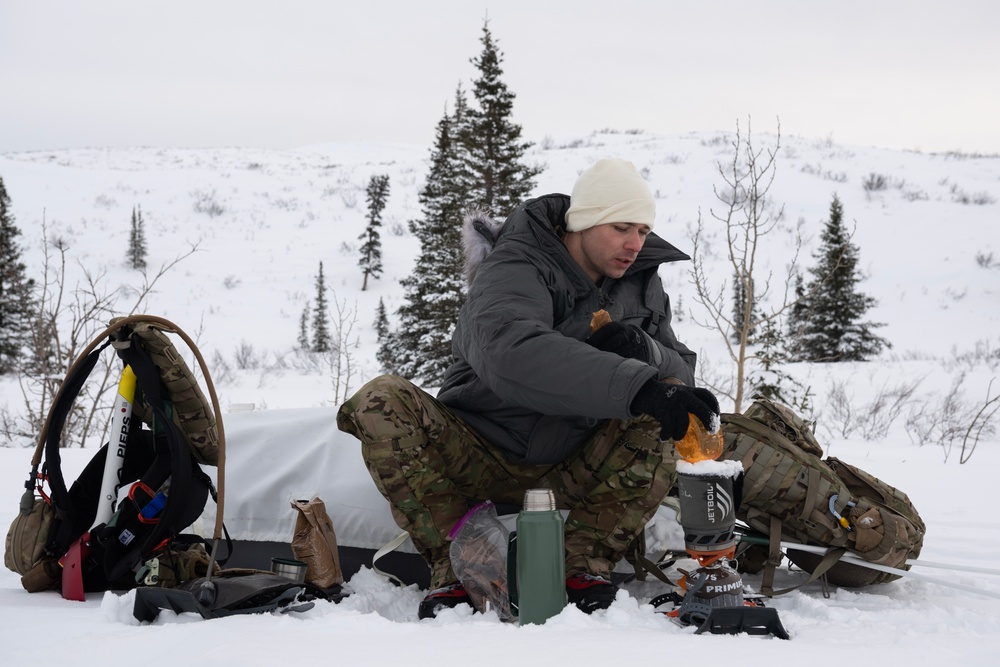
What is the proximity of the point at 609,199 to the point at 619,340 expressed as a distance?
578mm

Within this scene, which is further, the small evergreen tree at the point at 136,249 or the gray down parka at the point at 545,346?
the small evergreen tree at the point at 136,249

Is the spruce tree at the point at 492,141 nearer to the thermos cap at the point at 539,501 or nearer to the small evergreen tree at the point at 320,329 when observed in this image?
the small evergreen tree at the point at 320,329

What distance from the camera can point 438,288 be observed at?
604 inches

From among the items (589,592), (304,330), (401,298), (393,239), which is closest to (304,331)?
(304,330)

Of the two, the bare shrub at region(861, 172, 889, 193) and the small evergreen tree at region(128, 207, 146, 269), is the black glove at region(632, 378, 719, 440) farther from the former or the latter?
the bare shrub at region(861, 172, 889, 193)

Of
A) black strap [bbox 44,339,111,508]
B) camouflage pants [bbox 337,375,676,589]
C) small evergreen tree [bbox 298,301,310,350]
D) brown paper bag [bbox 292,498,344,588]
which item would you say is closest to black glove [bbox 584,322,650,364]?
camouflage pants [bbox 337,375,676,589]

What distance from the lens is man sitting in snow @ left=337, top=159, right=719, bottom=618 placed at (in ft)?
7.22

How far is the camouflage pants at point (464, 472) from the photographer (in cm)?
240

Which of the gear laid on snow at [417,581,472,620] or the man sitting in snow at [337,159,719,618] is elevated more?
the man sitting in snow at [337,159,719,618]

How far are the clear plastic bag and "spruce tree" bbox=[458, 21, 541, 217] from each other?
39.1 feet

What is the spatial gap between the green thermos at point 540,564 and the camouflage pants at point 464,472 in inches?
15.3

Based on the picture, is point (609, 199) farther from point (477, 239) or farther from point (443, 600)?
point (443, 600)

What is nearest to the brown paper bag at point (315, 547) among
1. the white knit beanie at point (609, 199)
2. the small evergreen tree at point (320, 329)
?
the white knit beanie at point (609, 199)

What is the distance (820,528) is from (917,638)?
82 cm
